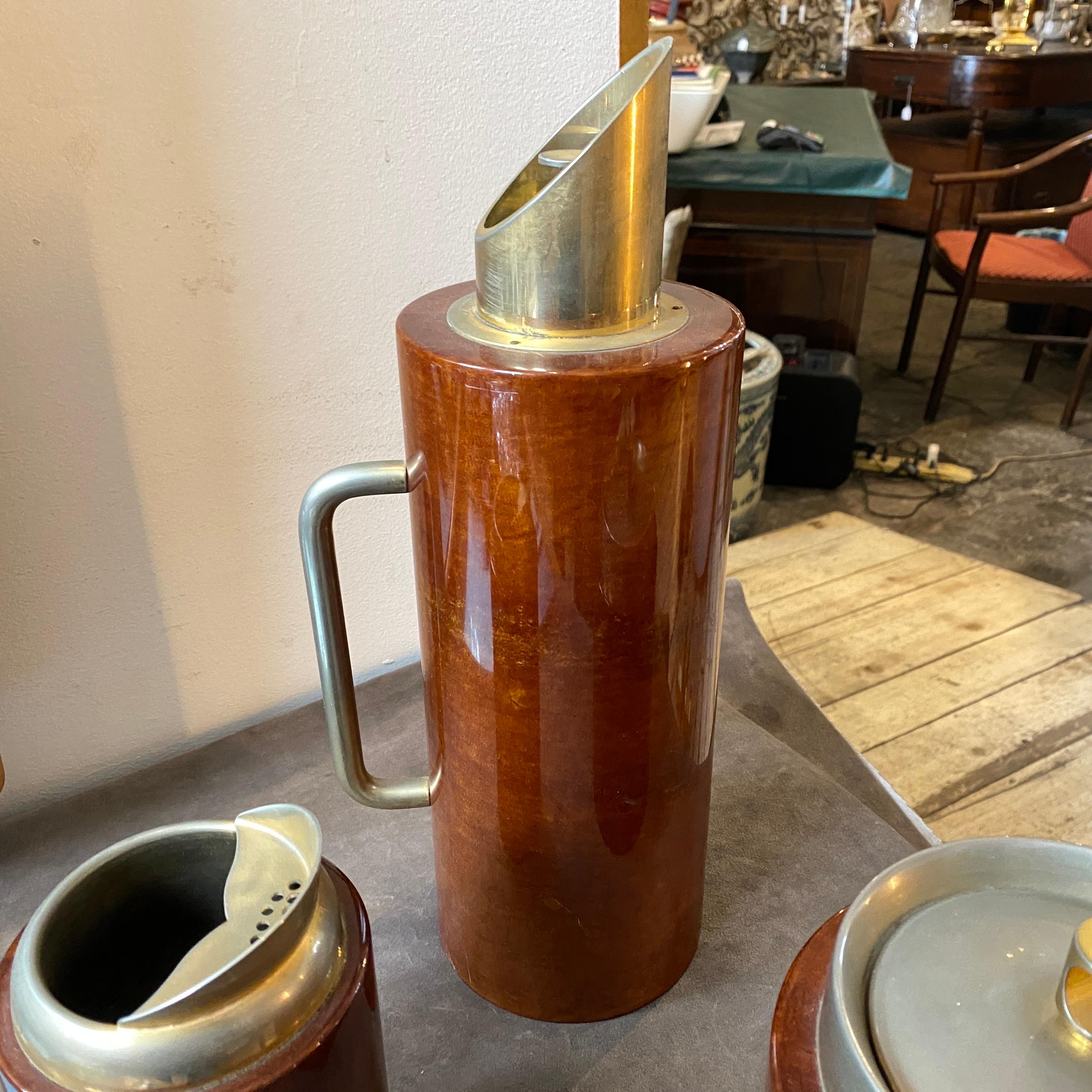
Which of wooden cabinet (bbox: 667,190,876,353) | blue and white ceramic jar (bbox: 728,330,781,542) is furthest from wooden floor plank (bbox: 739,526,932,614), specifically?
wooden cabinet (bbox: 667,190,876,353)

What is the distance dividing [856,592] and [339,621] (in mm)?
1374

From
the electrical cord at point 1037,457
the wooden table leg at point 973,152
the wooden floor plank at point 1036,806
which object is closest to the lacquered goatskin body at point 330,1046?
the wooden floor plank at point 1036,806

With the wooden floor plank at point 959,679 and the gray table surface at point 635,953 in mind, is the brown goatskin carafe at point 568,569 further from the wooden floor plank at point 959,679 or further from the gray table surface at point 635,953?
the wooden floor plank at point 959,679

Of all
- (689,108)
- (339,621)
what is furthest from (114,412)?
(689,108)

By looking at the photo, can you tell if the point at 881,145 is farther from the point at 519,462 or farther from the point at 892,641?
the point at 519,462

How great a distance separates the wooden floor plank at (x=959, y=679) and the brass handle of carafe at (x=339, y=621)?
0.97 meters

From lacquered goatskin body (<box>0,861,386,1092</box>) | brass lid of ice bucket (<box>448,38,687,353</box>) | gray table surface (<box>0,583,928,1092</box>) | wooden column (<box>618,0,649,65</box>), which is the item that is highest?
wooden column (<box>618,0,649,65</box>)

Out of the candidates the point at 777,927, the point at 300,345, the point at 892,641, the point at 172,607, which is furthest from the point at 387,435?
the point at 892,641

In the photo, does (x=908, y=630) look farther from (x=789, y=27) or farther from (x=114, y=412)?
(x=789, y=27)

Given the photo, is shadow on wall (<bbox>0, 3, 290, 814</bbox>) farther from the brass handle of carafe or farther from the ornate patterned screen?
the ornate patterned screen

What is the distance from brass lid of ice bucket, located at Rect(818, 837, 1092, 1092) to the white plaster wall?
525 mm

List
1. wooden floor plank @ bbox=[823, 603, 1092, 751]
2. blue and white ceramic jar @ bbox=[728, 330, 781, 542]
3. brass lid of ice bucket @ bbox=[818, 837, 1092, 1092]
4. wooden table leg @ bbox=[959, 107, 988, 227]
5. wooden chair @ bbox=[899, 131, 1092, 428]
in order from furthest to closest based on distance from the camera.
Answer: wooden table leg @ bbox=[959, 107, 988, 227] < wooden chair @ bbox=[899, 131, 1092, 428] < blue and white ceramic jar @ bbox=[728, 330, 781, 542] < wooden floor plank @ bbox=[823, 603, 1092, 751] < brass lid of ice bucket @ bbox=[818, 837, 1092, 1092]

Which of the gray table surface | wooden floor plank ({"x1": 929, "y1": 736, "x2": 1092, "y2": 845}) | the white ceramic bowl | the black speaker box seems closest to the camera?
the gray table surface

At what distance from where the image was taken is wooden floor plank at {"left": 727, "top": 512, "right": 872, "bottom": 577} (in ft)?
5.99
